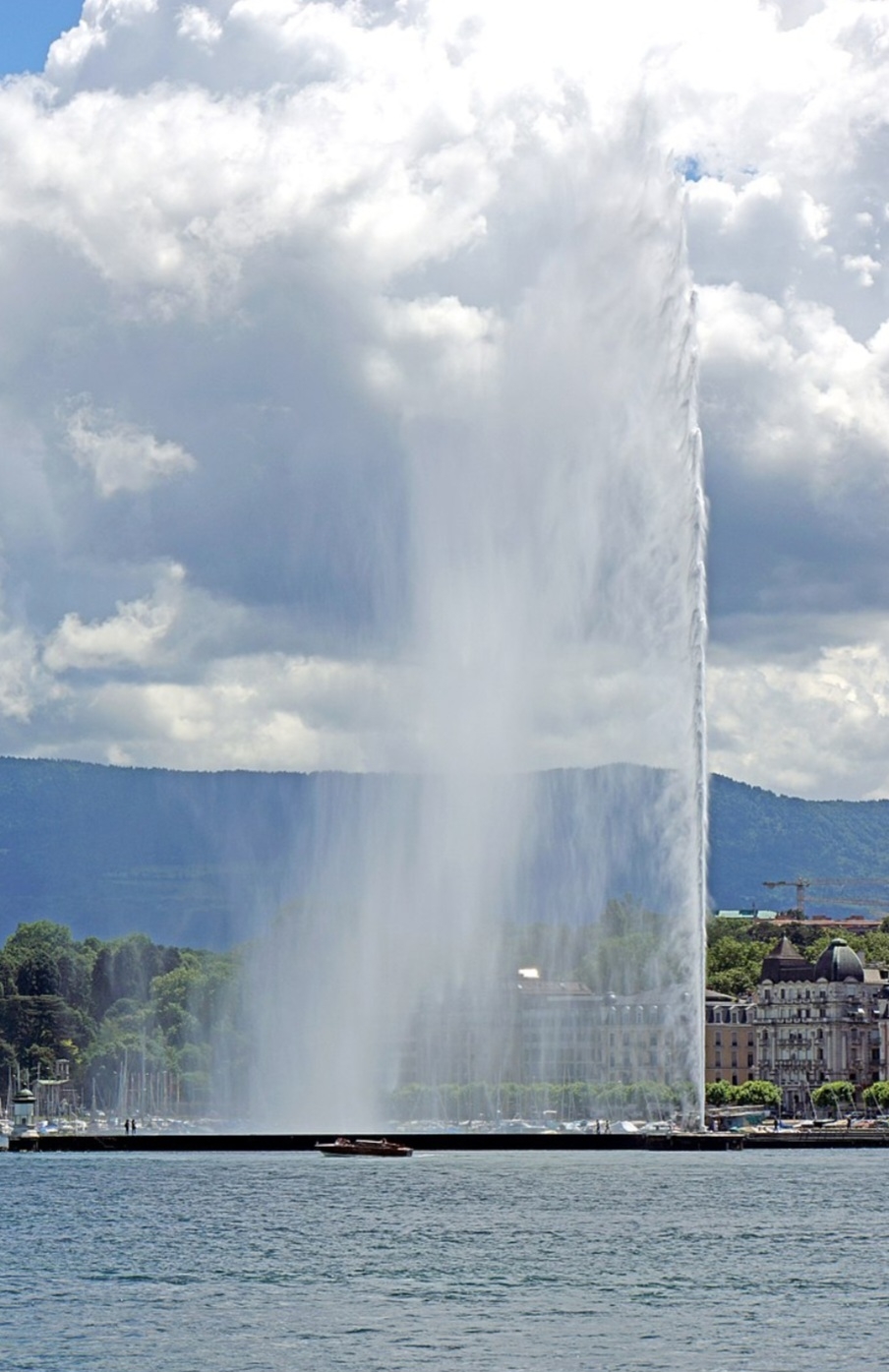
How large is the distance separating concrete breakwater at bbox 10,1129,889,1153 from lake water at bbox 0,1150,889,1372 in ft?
55.8

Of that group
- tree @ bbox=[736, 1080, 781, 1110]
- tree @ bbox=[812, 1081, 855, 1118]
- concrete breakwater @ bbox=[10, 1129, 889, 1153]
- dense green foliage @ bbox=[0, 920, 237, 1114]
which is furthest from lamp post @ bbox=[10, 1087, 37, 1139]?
tree @ bbox=[812, 1081, 855, 1118]

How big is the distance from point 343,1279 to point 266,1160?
48.9m

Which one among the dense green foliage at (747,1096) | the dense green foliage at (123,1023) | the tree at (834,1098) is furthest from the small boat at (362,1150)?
the tree at (834,1098)

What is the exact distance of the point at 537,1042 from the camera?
158875 mm

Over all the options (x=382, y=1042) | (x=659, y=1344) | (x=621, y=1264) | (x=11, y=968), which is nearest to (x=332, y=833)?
(x=382, y=1042)

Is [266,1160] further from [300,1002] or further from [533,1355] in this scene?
[533,1355]

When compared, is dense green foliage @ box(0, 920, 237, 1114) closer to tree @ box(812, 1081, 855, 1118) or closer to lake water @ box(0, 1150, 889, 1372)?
tree @ box(812, 1081, 855, 1118)

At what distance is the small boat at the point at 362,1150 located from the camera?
317 ft

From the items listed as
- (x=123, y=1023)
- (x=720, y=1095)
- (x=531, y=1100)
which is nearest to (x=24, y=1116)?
(x=531, y=1100)

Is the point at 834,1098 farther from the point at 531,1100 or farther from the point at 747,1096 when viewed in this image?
the point at 531,1100

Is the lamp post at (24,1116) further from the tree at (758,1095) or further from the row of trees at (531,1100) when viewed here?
the tree at (758,1095)

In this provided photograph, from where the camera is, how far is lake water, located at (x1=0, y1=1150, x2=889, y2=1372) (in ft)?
129

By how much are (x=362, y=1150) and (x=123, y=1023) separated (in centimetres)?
8822

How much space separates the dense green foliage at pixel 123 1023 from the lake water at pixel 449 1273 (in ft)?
266
